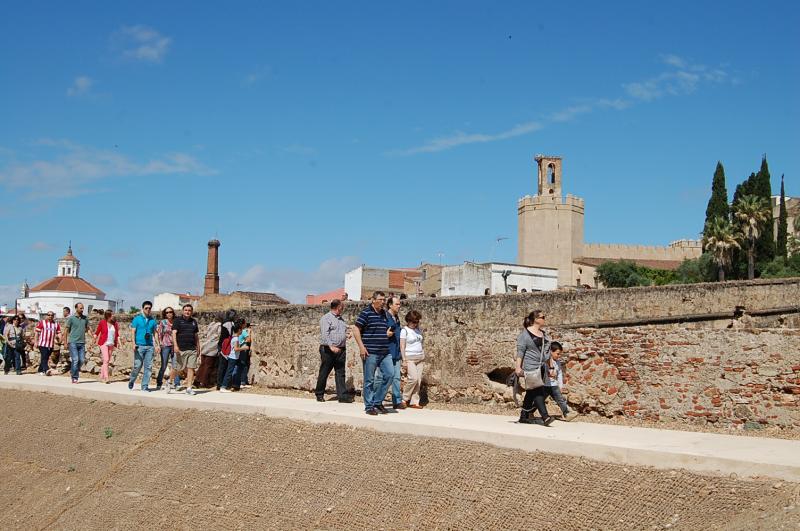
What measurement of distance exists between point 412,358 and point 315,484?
10.6 feet

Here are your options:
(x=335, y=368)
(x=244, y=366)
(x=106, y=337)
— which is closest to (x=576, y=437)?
(x=335, y=368)

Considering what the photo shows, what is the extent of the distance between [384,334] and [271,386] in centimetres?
452

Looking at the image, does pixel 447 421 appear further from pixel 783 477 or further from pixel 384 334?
pixel 783 477

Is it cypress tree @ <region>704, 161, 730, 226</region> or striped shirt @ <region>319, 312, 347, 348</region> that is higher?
cypress tree @ <region>704, 161, 730, 226</region>

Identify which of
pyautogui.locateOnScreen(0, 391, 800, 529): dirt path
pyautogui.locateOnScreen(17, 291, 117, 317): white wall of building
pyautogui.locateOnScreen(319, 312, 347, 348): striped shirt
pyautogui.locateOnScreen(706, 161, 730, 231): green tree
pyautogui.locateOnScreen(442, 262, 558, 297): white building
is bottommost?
pyautogui.locateOnScreen(0, 391, 800, 529): dirt path

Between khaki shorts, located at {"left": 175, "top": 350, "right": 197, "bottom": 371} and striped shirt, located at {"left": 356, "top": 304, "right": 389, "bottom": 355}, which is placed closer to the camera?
striped shirt, located at {"left": 356, "top": 304, "right": 389, "bottom": 355}

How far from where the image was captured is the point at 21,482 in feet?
40.6

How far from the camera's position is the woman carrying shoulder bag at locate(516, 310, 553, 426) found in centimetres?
945

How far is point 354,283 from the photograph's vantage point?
188 feet

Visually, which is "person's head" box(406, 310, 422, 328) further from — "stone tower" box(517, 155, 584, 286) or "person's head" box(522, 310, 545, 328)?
"stone tower" box(517, 155, 584, 286)

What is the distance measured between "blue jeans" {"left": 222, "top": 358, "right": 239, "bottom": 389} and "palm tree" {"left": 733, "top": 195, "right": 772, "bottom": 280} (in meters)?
45.4

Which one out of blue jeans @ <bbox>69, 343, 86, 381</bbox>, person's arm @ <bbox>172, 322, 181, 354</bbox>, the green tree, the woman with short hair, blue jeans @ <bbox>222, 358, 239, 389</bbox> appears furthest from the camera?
the green tree

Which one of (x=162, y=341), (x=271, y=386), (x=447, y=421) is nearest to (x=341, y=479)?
(x=447, y=421)

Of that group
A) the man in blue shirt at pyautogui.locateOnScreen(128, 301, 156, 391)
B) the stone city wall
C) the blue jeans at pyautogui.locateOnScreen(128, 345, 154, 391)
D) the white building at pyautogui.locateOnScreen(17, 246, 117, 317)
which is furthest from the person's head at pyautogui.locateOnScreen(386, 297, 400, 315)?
the white building at pyautogui.locateOnScreen(17, 246, 117, 317)
